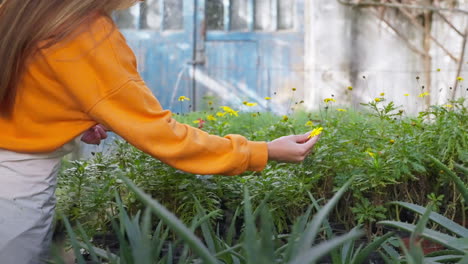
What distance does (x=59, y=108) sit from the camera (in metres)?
1.35

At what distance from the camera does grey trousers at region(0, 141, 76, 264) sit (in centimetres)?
129

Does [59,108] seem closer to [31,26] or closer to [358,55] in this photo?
[31,26]

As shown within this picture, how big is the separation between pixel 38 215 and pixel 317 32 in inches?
273

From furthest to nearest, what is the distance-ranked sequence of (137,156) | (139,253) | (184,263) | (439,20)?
(439,20) → (137,156) → (184,263) → (139,253)

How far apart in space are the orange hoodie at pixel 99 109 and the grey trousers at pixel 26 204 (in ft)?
0.15

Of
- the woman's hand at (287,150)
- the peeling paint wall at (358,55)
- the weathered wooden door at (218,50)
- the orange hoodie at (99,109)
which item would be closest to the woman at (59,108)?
the orange hoodie at (99,109)

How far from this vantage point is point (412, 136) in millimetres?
2328

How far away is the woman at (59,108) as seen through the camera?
4.21 ft

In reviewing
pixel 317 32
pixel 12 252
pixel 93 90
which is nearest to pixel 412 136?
pixel 93 90

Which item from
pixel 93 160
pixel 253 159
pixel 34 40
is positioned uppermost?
pixel 34 40

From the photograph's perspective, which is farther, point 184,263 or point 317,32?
point 317,32

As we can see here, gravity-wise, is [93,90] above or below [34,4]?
below

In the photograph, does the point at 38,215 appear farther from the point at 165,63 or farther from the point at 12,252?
the point at 165,63

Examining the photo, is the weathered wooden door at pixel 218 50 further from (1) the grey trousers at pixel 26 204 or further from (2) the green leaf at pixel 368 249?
(2) the green leaf at pixel 368 249
